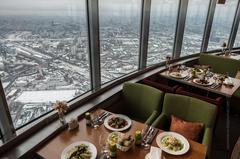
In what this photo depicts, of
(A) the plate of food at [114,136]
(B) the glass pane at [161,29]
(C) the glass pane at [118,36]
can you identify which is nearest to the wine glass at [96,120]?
(A) the plate of food at [114,136]

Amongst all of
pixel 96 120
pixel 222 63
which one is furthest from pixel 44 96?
pixel 222 63

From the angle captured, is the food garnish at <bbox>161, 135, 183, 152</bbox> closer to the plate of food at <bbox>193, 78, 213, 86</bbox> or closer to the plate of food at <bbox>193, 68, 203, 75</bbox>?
the plate of food at <bbox>193, 78, 213, 86</bbox>

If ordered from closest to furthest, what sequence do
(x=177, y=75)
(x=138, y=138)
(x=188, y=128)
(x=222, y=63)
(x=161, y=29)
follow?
(x=138, y=138)
(x=188, y=128)
(x=177, y=75)
(x=161, y=29)
(x=222, y=63)

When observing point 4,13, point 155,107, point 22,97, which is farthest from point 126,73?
point 4,13

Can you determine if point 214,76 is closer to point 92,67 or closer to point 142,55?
point 142,55

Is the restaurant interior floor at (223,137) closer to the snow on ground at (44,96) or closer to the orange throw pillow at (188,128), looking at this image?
the orange throw pillow at (188,128)

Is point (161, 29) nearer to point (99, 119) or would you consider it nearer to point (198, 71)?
point (198, 71)

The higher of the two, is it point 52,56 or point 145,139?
point 52,56
